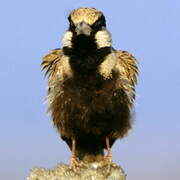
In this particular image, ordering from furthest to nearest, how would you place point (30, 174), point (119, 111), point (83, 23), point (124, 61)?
1. point (124, 61)
2. point (119, 111)
3. point (83, 23)
4. point (30, 174)

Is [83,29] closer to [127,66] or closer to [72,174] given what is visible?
[127,66]

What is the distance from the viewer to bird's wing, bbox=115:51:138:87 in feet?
28.3

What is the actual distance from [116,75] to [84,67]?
0.63 meters

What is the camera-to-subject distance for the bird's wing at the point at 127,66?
863cm

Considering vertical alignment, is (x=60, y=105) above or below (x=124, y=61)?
below

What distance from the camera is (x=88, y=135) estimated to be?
864 cm

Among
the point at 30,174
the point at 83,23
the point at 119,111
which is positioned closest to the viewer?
the point at 30,174

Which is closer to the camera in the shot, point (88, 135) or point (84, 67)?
point (84, 67)

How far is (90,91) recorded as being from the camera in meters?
8.12

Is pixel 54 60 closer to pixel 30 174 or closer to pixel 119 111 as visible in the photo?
pixel 119 111

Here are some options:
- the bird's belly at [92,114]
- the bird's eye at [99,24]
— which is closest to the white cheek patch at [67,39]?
the bird's eye at [99,24]

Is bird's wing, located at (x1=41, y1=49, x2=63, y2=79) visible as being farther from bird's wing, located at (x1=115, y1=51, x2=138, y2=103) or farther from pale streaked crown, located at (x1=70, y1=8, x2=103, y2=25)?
pale streaked crown, located at (x1=70, y1=8, x2=103, y2=25)

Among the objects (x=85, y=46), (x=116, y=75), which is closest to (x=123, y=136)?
(x=116, y=75)

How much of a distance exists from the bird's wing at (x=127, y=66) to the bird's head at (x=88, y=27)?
631 mm
